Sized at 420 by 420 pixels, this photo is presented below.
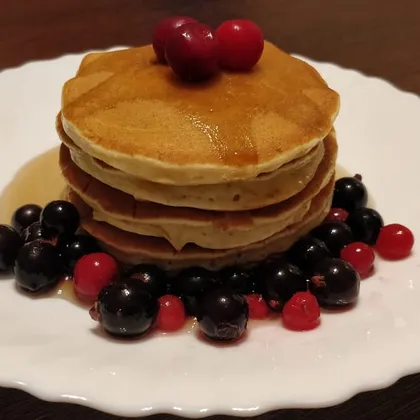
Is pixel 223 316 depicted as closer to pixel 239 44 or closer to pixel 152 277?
pixel 152 277

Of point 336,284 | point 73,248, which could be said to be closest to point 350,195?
point 336,284

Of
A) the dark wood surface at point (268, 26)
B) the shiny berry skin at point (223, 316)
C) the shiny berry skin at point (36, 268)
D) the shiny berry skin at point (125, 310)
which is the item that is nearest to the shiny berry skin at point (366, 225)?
the shiny berry skin at point (223, 316)

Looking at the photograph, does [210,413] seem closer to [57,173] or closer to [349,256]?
[349,256]

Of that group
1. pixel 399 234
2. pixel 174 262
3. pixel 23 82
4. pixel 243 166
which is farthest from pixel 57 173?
pixel 399 234

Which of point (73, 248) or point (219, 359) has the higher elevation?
point (219, 359)

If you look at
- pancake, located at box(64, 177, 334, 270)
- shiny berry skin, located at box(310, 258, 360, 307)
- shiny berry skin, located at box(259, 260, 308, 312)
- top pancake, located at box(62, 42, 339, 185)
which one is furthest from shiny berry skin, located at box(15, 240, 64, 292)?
shiny berry skin, located at box(310, 258, 360, 307)

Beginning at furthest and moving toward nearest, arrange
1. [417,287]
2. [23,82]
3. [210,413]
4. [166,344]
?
[23,82] → [417,287] → [166,344] → [210,413]

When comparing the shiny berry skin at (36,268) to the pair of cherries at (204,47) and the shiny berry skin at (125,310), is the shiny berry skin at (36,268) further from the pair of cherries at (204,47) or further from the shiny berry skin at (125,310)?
the pair of cherries at (204,47)
